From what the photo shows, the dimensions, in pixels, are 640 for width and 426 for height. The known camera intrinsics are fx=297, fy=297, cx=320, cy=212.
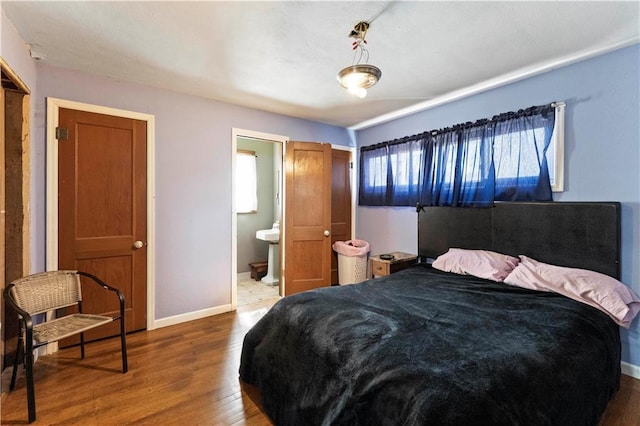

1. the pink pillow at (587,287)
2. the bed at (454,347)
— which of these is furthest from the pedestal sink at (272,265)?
the pink pillow at (587,287)

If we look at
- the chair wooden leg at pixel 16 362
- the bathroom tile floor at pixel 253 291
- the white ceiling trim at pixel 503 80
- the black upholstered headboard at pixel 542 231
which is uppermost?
the white ceiling trim at pixel 503 80

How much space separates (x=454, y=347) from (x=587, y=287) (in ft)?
4.70

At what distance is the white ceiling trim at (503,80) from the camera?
2.31 meters

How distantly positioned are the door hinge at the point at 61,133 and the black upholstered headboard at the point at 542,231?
374 cm

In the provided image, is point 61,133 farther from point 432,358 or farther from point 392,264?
point 392,264

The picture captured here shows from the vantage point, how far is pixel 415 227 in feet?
12.4

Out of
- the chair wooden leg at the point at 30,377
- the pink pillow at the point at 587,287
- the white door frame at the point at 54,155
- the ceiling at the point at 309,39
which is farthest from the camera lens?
the white door frame at the point at 54,155

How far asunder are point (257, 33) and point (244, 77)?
776 mm

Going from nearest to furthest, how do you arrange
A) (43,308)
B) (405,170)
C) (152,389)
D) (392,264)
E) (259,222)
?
(152,389)
(43,308)
(392,264)
(405,170)
(259,222)

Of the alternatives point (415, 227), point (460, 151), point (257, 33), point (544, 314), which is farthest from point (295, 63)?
point (544, 314)

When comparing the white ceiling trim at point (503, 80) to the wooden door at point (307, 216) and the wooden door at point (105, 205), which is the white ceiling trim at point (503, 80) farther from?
the wooden door at point (105, 205)

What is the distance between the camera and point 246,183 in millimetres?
5172

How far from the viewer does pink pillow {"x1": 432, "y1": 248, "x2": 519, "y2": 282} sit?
2.63m

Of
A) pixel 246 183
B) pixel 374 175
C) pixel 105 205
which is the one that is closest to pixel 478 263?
pixel 374 175
